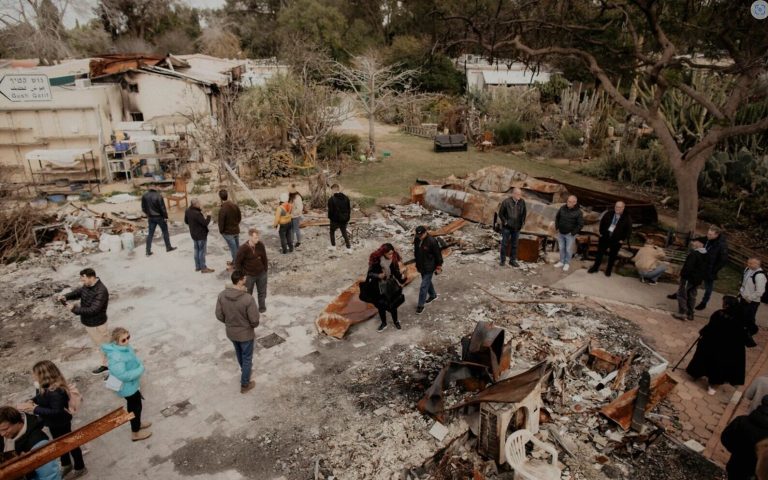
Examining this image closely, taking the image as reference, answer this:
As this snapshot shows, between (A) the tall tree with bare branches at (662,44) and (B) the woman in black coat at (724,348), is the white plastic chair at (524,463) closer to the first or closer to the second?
(B) the woman in black coat at (724,348)

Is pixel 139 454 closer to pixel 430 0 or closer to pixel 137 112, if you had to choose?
pixel 137 112

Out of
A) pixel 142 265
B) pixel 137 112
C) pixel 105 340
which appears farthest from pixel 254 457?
pixel 137 112

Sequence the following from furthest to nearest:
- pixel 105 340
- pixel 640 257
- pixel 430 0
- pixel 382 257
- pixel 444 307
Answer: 1. pixel 430 0
2. pixel 640 257
3. pixel 444 307
4. pixel 382 257
5. pixel 105 340

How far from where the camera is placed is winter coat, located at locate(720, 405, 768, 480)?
4.10 meters

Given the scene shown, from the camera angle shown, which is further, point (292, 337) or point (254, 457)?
point (292, 337)

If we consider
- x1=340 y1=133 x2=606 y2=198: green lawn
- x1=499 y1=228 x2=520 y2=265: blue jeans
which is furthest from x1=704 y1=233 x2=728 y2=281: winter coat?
x1=340 y1=133 x2=606 y2=198: green lawn

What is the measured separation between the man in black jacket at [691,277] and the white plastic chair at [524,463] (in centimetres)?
450

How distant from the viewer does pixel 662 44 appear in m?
10.2

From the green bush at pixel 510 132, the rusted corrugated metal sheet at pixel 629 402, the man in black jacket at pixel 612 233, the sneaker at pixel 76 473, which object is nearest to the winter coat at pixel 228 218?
the sneaker at pixel 76 473

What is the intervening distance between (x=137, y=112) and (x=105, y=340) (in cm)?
1409

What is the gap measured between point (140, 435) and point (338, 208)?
5.73 metres

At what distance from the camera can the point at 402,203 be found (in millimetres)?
13641

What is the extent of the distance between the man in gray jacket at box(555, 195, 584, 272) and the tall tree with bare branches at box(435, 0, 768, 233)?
341 cm

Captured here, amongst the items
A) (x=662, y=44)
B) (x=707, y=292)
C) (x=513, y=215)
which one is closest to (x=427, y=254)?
(x=513, y=215)
